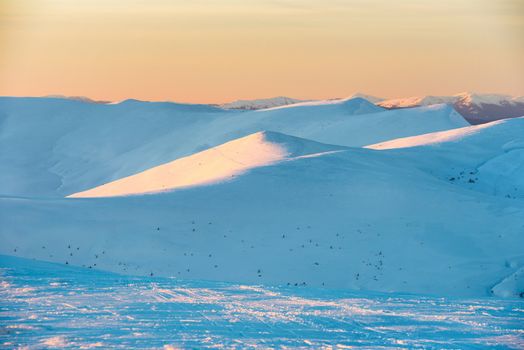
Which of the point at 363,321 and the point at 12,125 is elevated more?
the point at 12,125

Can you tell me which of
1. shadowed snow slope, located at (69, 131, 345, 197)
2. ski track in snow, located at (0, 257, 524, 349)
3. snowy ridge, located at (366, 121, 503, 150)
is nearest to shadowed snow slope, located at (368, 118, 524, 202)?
snowy ridge, located at (366, 121, 503, 150)

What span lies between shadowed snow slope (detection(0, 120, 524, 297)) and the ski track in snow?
4926 millimetres

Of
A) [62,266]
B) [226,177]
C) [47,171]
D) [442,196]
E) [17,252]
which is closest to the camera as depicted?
[62,266]

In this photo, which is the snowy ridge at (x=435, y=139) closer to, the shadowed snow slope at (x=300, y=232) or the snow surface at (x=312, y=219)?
the snow surface at (x=312, y=219)

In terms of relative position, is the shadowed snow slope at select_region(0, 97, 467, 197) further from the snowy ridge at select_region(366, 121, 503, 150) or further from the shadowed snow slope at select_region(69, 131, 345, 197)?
the shadowed snow slope at select_region(69, 131, 345, 197)

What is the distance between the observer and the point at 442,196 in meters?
31.2

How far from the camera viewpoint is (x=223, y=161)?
40312 millimetres

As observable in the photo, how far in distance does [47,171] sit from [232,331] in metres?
62.2

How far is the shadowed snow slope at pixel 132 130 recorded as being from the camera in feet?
223

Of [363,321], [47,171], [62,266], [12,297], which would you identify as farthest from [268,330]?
[47,171]

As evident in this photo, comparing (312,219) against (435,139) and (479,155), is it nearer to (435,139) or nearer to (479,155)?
(479,155)

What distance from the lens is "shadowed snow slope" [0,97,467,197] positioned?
67.9m

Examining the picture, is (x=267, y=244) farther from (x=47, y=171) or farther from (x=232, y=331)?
(x=47, y=171)

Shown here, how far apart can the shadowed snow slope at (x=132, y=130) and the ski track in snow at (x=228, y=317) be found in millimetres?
45826
